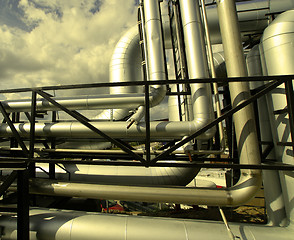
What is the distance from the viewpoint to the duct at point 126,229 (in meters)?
2.74

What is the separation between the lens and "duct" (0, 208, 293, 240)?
2.74 metres

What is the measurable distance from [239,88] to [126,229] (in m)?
3.07

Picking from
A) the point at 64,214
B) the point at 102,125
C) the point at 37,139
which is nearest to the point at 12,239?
the point at 64,214

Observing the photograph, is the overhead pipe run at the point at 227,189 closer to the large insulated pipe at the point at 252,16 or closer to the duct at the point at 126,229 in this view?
the duct at the point at 126,229

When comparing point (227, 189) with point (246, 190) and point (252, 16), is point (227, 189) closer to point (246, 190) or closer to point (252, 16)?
point (246, 190)

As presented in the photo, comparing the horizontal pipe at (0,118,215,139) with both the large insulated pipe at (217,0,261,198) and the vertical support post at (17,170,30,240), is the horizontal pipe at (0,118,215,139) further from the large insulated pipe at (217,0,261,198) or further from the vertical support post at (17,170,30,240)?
the vertical support post at (17,170,30,240)

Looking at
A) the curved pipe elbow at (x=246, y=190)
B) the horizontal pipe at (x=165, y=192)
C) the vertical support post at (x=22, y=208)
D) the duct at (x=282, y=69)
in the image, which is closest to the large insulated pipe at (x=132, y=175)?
the horizontal pipe at (x=165, y=192)

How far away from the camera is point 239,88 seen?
2928 millimetres

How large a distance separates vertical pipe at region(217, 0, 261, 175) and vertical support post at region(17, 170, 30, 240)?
146 inches

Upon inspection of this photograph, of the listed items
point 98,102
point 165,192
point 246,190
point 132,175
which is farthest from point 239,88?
point 132,175

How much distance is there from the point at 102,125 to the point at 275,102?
3332 mm

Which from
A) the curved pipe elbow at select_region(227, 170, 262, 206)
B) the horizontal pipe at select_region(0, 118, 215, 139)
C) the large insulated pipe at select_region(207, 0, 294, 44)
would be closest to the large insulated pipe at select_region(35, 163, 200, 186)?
the horizontal pipe at select_region(0, 118, 215, 139)

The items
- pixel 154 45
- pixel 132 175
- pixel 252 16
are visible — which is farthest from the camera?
pixel 252 16

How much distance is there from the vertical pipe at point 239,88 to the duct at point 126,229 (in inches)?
38.3
